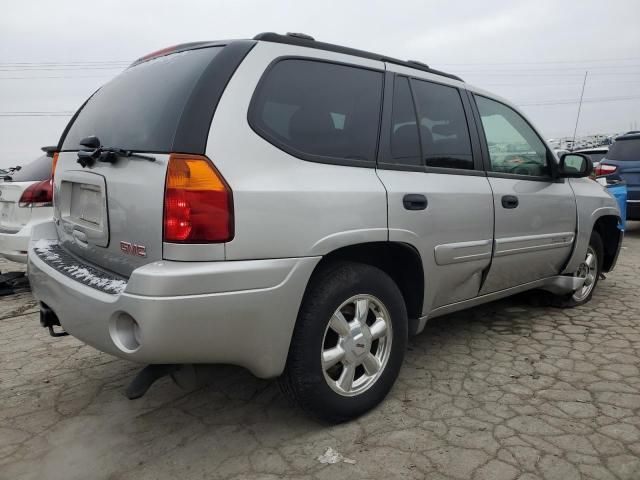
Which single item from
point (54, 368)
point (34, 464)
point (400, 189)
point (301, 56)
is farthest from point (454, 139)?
point (54, 368)

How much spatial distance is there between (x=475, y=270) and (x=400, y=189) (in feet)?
2.81

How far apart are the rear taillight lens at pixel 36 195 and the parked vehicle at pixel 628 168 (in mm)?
7381

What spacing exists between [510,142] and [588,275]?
1651 mm

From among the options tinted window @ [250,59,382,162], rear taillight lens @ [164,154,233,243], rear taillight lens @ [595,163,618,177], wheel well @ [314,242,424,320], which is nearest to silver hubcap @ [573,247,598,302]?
wheel well @ [314,242,424,320]

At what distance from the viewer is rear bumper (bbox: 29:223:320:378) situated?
1785mm

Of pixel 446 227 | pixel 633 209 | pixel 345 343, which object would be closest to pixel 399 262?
pixel 446 227

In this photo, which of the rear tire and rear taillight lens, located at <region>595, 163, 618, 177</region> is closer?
the rear tire

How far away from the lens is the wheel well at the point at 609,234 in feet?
14.5

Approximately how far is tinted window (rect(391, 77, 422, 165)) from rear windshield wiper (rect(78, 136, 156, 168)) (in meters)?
1.23

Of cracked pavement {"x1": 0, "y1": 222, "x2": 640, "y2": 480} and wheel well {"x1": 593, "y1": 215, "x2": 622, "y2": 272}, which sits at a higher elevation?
wheel well {"x1": 593, "y1": 215, "x2": 622, "y2": 272}

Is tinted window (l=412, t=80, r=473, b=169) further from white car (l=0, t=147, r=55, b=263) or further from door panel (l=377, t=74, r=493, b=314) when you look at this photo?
white car (l=0, t=147, r=55, b=263)

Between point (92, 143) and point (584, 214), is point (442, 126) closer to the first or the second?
point (584, 214)

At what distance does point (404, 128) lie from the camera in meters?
2.64

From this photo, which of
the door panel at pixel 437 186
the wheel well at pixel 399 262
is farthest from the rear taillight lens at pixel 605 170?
the wheel well at pixel 399 262
